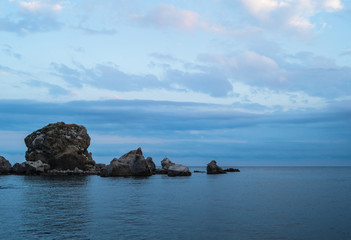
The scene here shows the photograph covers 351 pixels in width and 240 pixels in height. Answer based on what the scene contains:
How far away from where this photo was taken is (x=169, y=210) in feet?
124

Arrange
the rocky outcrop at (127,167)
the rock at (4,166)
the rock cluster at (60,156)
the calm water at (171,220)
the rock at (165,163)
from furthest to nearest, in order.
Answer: the rock at (165,163) < the rock at (4,166) < the rock cluster at (60,156) < the rocky outcrop at (127,167) < the calm water at (171,220)

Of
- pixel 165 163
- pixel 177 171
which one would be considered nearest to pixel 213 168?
pixel 165 163

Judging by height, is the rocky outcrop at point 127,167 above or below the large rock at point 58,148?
below

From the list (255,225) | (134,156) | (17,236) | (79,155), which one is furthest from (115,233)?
(79,155)

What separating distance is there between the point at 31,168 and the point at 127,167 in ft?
127

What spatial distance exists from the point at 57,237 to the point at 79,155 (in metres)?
112

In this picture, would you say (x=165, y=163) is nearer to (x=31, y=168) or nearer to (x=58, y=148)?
(x=58, y=148)

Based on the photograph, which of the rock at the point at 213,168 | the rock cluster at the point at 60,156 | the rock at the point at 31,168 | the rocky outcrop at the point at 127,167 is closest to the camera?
the rocky outcrop at the point at 127,167

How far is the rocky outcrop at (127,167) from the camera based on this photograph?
111562 mm

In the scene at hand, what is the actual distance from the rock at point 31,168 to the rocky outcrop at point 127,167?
27.6 meters

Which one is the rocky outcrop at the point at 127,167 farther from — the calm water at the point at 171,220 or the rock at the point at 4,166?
the calm water at the point at 171,220

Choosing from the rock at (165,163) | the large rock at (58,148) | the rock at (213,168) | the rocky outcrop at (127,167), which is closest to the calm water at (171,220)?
the rocky outcrop at (127,167)

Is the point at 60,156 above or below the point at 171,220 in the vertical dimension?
above

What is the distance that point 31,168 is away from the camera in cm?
12281
